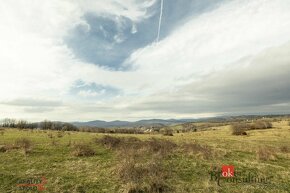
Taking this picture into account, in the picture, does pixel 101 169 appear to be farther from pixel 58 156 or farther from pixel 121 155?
pixel 58 156

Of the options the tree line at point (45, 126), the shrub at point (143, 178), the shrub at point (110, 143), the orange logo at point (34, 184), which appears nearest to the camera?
the shrub at point (143, 178)

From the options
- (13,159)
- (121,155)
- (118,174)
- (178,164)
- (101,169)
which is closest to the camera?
(118,174)

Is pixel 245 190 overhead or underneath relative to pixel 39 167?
underneath

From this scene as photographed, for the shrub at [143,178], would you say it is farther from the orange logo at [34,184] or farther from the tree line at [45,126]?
the tree line at [45,126]

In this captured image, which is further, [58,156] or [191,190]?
[58,156]

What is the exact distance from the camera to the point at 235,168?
18156mm

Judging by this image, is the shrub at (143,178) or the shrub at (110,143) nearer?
the shrub at (143,178)

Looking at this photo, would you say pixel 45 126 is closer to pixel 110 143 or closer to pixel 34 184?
pixel 110 143

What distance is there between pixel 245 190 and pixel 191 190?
3.00m

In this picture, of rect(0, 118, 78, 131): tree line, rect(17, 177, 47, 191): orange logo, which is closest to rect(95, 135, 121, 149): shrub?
rect(17, 177, 47, 191): orange logo

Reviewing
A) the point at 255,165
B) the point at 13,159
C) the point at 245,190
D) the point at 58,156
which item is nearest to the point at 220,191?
the point at 245,190

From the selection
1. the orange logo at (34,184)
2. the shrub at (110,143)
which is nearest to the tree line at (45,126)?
the shrub at (110,143)

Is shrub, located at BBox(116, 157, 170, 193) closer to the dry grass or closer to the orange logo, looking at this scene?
the dry grass

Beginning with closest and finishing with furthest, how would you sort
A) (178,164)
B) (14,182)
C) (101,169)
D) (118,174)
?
(14,182) → (118,174) → (101,169) → (178,164)
